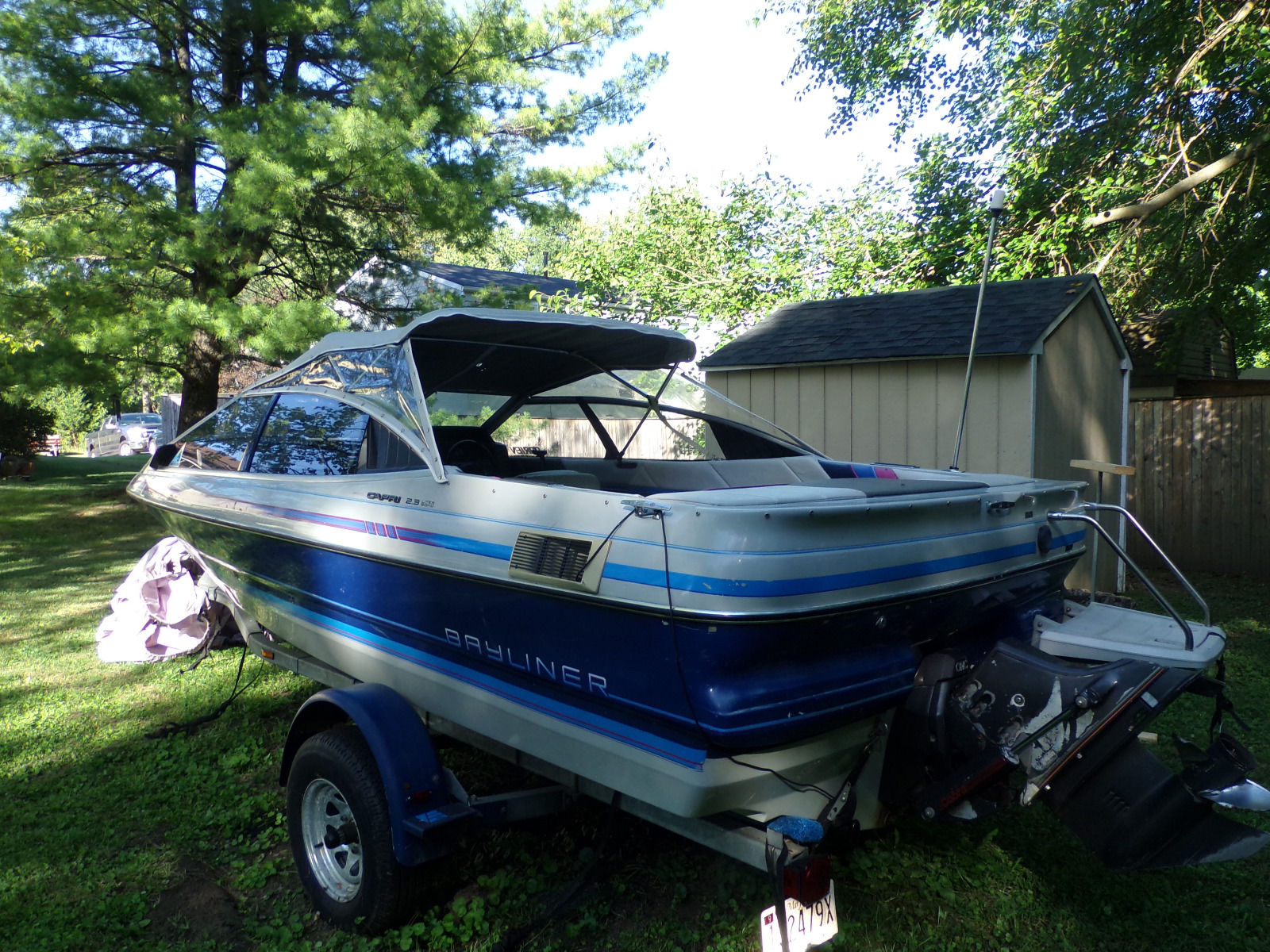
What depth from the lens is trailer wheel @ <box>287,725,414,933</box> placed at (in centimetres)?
283

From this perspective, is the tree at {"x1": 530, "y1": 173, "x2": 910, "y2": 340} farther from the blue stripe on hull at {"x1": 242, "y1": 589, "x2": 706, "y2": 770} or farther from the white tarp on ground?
the blue stripe on hull at {"x1": 242, "y1": 589, "x2": 706, "y2": 770}

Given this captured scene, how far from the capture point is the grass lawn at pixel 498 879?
2996mm

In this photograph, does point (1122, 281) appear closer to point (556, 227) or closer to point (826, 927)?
point (556, 227)

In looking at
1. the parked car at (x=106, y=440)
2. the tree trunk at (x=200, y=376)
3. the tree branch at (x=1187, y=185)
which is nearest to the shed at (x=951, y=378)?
the tree branch at (x=1187, y=185)

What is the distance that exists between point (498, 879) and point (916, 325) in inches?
Answer: 247

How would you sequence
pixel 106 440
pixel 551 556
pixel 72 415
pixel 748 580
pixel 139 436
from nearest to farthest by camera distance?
pixel 748 580 < pixel 551 556 < pixel 139 436 < pixel 106 440 < pixel 72 415

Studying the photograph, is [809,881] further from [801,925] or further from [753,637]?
[753,637]

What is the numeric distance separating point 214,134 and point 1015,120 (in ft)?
33.3

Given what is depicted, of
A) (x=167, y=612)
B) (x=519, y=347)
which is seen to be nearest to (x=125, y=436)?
(x=167, y=612)

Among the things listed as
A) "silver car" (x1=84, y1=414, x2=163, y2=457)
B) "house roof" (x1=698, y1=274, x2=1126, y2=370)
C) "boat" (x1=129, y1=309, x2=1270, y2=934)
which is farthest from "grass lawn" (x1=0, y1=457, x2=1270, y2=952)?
"silver car" (x1=84, y1=414, x2=163, y2=457)

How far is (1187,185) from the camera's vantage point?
377 inches

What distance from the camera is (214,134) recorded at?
921 cm

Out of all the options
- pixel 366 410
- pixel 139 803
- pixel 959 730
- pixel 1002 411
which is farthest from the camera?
pixel 1002 411

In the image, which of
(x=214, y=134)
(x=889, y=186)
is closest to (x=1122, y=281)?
(x=889, y=186)
